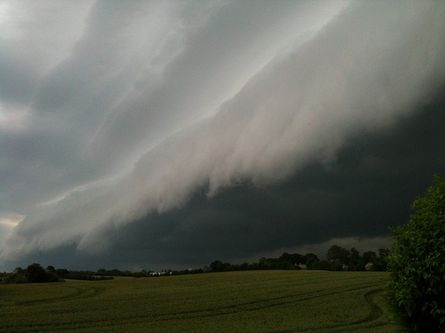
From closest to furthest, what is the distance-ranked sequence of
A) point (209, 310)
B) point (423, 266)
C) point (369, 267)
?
point (423, 266) < point (209, 310) < point (369, 267)

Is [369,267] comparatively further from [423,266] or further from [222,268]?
[423,266]

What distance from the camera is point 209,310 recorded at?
46.1 m

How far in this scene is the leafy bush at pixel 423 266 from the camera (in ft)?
44.5

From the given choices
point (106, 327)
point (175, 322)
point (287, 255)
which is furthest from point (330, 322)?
point (287, 255)

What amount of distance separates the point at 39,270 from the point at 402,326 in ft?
307

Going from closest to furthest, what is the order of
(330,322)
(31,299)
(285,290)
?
(330,322) < (31,299) < (285,290)

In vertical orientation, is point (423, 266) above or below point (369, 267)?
above

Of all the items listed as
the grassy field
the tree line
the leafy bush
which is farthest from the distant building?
the leafy bush

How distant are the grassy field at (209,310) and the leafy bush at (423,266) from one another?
11140 millimetres

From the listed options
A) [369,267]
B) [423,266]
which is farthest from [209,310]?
[369,267]

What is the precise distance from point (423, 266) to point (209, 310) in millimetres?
34231

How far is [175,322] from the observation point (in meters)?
39.6

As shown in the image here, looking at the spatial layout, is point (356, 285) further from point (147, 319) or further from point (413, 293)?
point (413, 293)

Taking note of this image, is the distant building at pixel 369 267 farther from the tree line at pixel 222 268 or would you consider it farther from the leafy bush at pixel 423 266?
the leafy bush at pixel 423 266
